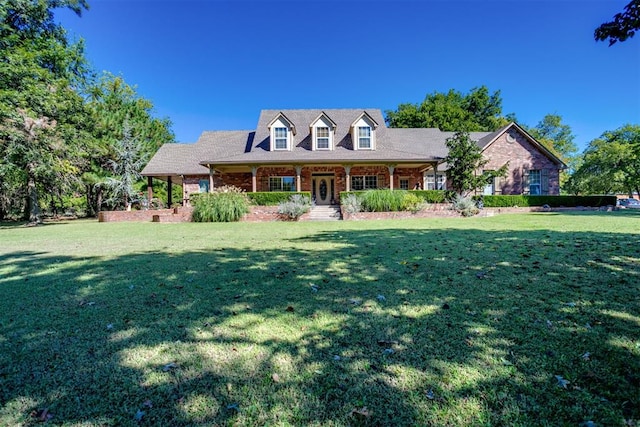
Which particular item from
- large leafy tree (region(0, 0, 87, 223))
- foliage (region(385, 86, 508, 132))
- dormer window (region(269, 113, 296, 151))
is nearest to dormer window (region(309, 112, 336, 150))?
dormer window (region(269, 113, 296, 151))

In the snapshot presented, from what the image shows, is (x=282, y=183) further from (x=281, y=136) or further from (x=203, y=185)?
(x=203, y=185)

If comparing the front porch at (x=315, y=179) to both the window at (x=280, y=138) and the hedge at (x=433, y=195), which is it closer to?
the window at (x=280, y=138)

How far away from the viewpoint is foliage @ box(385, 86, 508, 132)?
116ft

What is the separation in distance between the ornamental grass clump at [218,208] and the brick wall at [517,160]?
18842 millimetres

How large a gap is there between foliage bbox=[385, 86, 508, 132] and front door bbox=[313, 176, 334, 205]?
1844 cm

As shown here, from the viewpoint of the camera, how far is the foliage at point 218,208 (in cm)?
1554

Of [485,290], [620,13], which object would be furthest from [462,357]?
[620,13]

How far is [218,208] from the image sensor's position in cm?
1557

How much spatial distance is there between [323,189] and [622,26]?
60.2 feet

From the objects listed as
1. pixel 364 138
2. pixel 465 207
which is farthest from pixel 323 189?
pixel 465 207

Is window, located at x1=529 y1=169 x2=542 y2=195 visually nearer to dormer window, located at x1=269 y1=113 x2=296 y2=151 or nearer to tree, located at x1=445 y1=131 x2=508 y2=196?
tree, located at x1=445 y1=131 x2=508 y2=196

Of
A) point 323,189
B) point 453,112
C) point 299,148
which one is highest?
point 453,112

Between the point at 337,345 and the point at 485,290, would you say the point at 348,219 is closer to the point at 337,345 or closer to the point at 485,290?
the point at 485,290

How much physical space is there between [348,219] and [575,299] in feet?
42.2
